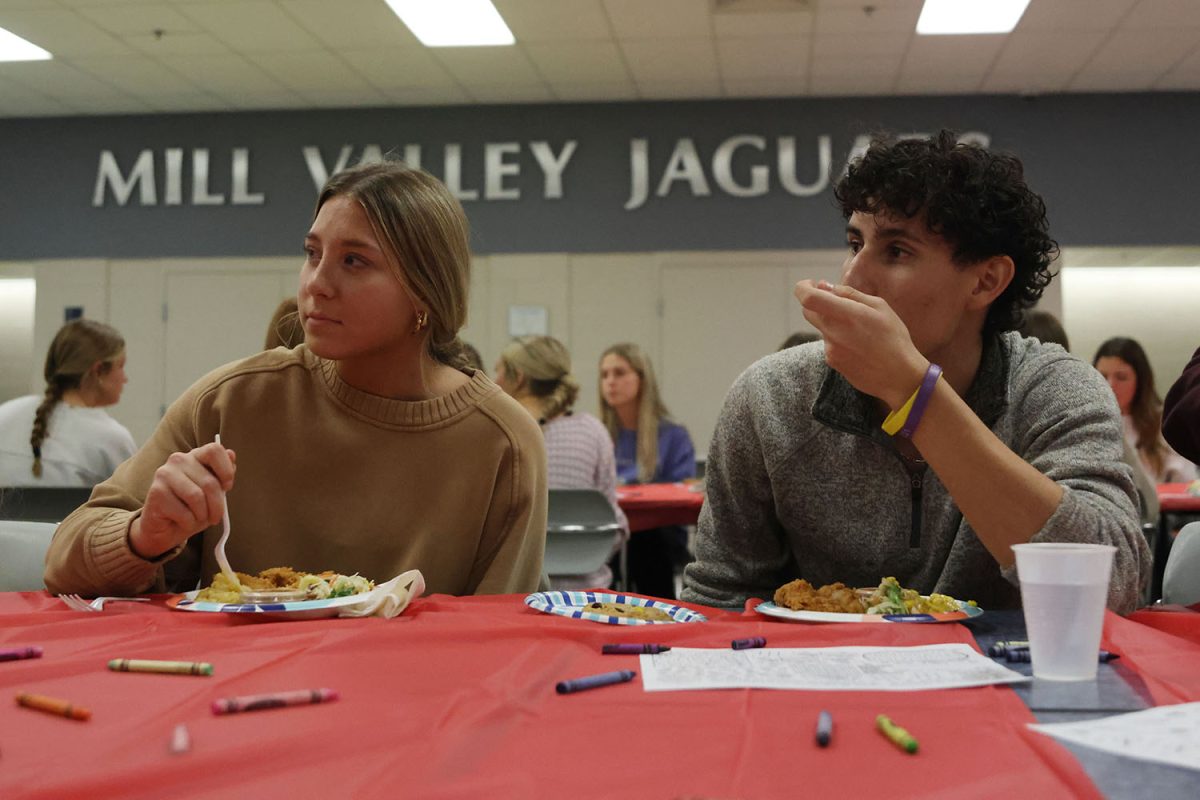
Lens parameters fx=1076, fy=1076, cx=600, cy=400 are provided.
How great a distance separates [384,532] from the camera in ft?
5.19

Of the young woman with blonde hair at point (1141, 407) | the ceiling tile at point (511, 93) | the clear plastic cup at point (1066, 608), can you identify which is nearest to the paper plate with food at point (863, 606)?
the clear plastic cup at point (1066, 608)

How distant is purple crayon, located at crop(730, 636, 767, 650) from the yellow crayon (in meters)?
0.28

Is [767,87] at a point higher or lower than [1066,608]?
higher

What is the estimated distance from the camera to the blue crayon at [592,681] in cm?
84

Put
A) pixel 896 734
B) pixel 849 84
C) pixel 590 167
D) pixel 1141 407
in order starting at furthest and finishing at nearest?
pixel 590 167 → pixel 849 84 → pixel 1141 407 → pixel 896 734

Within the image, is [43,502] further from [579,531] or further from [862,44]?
[862,44]

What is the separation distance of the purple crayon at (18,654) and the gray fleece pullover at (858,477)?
36.6 inches

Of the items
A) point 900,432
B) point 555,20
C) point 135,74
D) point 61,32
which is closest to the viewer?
point 900,432

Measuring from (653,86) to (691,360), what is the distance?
5.86ft

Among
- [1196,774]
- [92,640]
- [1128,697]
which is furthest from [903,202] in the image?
[92,640]

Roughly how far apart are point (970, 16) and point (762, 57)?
47.3 inches

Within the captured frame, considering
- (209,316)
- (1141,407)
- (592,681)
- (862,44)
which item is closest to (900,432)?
(592,681)

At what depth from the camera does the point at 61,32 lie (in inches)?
237

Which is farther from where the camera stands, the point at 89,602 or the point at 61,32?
the point at 61,32
